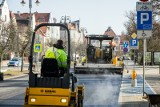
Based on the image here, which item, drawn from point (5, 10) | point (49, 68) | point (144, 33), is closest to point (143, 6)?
point (144, 33)

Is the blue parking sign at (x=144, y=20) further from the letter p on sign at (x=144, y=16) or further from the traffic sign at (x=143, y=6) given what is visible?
the traffic sign at (x=143, y=6)

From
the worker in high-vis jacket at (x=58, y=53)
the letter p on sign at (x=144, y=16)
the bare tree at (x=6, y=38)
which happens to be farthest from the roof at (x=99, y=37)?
the worker in high-vis jacket at (x=58, y=53)

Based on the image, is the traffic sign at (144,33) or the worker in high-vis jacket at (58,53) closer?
the worker in high-vis jacket at (58,53)

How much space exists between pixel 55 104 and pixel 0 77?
21.1 meters

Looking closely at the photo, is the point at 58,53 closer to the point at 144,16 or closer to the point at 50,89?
the point at 50,89

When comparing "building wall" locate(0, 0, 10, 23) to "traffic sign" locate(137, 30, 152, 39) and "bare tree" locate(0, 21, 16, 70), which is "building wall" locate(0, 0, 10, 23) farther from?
"traffic sign" locate(137, 30, 152, 39)

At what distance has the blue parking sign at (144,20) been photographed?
16125 mm

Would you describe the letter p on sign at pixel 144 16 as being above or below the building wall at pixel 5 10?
below

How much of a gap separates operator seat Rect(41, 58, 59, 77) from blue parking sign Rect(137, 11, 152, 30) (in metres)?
6.45

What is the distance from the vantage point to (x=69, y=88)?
10.6 metres

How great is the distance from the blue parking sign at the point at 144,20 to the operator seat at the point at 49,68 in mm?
6449

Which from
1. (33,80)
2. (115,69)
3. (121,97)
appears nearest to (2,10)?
(115,69)

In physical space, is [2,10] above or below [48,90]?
above

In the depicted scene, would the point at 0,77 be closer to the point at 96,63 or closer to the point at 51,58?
the point at 96,63
